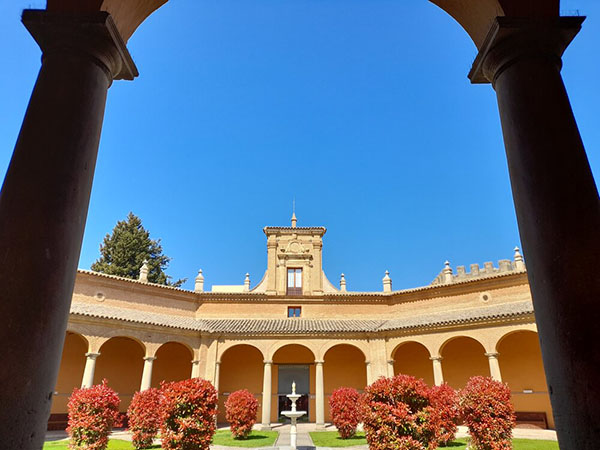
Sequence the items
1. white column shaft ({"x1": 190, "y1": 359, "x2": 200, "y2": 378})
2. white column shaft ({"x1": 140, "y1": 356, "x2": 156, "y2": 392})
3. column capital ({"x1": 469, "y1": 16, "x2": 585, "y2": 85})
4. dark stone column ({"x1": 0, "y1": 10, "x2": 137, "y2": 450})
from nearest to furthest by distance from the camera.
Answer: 1. dark stone column ({"x1": 0, "y1": 10, "x2": 137, "y2": 450})
2. column capital ({"x1": 469, "y1": 16, "x2": 585, "y2": 85})
3. white column shaft ({"x1": 140, "y1": 356, "x2": 156, "y2": 392})
4. white column shaft ({"x1": 190, "y1": 359, "x2": 200, "y2": 378})

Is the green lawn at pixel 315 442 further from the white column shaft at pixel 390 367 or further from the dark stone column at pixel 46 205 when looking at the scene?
the dark stone column at pixel 46 205

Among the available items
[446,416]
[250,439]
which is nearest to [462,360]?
[446,416]

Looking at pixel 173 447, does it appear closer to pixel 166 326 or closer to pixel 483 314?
pixel 166 326

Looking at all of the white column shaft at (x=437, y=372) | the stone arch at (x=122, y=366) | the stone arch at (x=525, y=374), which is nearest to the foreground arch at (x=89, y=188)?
the stone arch at (x=525, y=374)

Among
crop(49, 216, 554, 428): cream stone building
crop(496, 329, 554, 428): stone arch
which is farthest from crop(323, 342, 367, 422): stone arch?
crop(496, 329, 554, 428): stone arch

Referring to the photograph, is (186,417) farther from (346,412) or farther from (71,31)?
(71,31)

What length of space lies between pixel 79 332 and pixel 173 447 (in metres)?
9.63

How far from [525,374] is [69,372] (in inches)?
896

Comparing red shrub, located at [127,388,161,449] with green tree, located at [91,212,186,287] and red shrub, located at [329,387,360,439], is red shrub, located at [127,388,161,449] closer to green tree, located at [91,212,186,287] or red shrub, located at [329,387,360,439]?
red shrub, located at [329,387,360,439]

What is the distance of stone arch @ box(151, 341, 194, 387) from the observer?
76.1ft

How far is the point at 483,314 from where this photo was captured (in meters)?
20.2

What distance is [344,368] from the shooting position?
23.9 metres

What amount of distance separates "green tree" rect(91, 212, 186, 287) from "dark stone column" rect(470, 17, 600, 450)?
38.0 m

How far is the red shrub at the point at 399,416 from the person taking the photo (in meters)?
9.03
